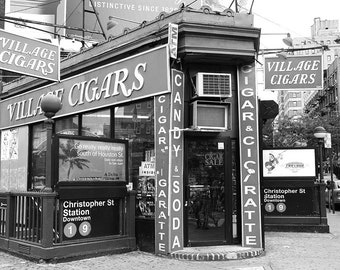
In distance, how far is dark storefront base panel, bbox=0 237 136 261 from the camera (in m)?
7.70

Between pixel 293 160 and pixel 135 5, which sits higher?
pixel 135 5

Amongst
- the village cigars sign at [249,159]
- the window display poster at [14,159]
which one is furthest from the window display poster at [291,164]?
the window display poster at [14,159]

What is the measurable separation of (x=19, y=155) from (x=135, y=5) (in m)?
15.7

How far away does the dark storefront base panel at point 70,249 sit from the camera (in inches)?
303

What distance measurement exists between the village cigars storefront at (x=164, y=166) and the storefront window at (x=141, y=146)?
0.02 metres

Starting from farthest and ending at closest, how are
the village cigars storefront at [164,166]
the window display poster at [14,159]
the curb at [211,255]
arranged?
the window display poster at [14,159] → the village cigars storefront at [164,166] → the curb at [211,255]

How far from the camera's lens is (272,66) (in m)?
10.5

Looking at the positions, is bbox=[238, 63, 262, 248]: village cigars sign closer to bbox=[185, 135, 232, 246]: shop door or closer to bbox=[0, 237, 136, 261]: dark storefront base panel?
bbox=[185, 135, 232, 246]: shop door

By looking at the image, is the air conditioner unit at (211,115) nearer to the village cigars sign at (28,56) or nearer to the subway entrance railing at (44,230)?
the subway entrance railing at (44,230)

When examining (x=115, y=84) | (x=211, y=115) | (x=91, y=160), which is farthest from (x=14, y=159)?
(x=211, y=115)

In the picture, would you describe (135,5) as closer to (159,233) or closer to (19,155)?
(19,155)

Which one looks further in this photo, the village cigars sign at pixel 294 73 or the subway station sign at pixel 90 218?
the village cigars sign at pixel 294 73

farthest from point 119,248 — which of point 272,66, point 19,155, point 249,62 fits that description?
point 19,155

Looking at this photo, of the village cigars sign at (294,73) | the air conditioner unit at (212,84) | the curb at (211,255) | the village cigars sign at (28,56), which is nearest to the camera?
the curb at (211,255)
